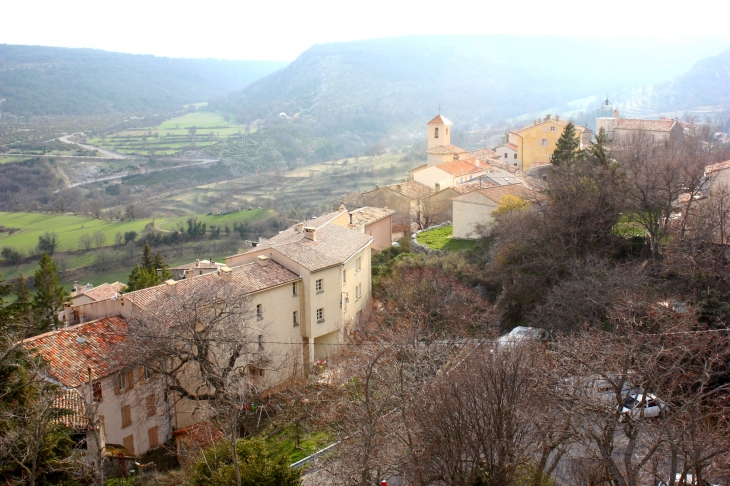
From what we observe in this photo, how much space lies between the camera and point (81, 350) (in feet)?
70.0

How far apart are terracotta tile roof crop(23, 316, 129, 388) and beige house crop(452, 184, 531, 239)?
20100 millimetres

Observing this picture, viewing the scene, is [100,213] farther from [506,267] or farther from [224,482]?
[224,482]

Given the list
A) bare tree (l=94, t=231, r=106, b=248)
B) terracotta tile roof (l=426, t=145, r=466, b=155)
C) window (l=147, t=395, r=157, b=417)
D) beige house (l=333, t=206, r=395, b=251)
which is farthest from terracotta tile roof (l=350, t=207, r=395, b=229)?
bare tree (l=94, t=231, r=106, b=248)

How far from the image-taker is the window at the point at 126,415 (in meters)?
21.5

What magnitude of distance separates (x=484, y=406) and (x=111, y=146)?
427 ft

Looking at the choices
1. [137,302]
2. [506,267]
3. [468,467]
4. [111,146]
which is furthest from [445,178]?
[111,146]

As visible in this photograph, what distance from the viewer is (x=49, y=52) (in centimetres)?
16888

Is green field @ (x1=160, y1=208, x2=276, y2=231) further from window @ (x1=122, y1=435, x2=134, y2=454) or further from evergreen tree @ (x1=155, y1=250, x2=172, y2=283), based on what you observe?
window @ (x1=122, y1=435, x2=134, y2=454)

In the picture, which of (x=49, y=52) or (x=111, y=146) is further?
(x=49, y=52)

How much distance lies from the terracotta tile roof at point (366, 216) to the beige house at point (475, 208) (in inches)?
230

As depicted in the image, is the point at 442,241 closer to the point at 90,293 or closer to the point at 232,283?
the point at 232,283

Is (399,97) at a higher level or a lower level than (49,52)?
lower

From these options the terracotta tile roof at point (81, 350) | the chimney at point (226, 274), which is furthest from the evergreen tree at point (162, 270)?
the terracotta tile roof at point (81, 350)

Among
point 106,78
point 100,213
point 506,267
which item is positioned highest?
point 106,78
